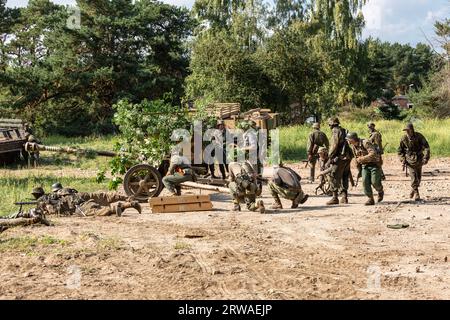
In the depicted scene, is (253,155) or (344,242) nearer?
(344,242)

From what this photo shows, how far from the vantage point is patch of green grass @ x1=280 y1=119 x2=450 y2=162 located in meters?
23.9

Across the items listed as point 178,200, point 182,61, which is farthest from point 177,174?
point 182,61

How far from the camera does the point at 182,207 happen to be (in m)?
12.0

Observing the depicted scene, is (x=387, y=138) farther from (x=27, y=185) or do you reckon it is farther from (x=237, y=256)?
(x=237, y=256)

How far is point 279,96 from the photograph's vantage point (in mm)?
32031

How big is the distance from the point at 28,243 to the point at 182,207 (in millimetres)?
3696

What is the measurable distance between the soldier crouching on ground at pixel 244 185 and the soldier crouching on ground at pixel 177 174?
109 centimetres

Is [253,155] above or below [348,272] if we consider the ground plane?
above

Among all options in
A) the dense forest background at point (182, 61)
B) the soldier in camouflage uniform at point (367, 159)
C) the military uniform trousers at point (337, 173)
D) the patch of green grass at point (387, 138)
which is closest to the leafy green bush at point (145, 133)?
the military uniform trousers at point (337, 173)

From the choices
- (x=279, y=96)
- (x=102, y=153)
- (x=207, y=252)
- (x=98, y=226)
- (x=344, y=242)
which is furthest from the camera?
(x=279, y=96)
